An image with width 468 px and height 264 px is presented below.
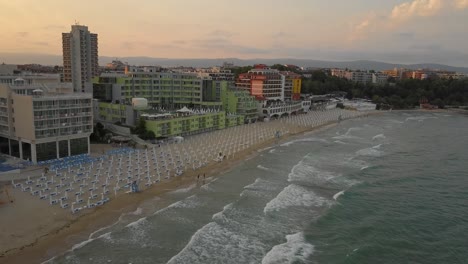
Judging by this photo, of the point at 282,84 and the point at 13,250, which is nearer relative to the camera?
the point at 13,250

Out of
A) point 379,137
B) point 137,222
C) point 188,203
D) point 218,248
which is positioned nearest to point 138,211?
point 137,222

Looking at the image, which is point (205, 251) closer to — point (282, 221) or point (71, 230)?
point (282, 221)

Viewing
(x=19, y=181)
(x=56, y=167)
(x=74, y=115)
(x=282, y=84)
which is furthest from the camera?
(x=282, y=84)

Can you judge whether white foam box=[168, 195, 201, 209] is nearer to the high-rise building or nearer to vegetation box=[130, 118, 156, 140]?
vegetation box=[130, 118, 156, 140]

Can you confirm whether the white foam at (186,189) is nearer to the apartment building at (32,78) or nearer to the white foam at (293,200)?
the white foam at (293,200)

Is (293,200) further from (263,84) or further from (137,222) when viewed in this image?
(263,84)

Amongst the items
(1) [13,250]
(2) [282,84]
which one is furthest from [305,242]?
(2) [282,84]
